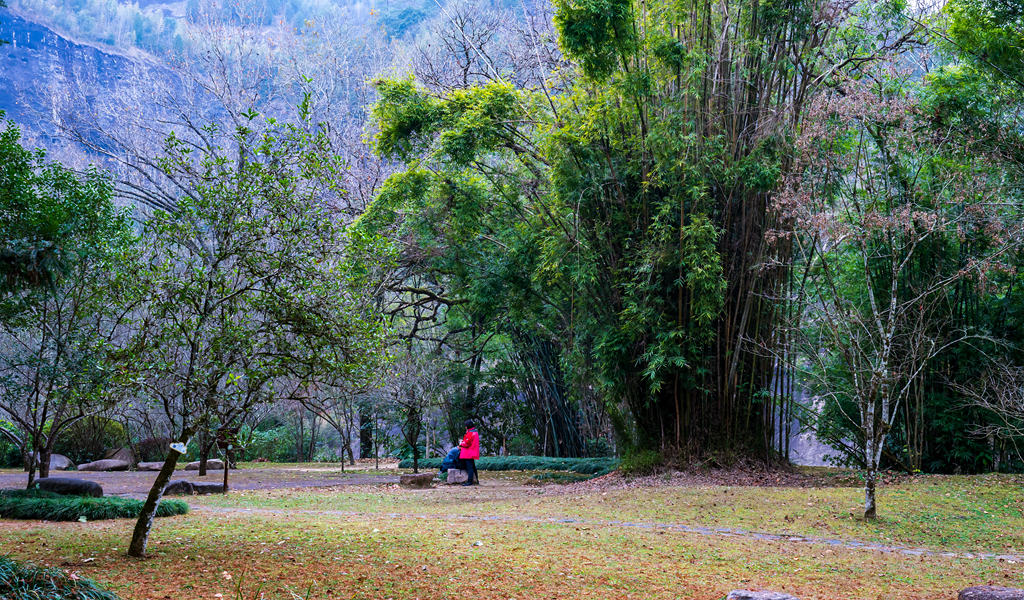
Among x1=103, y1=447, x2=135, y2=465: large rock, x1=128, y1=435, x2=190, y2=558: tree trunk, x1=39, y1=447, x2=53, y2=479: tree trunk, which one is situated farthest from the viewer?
x1=103, y1=447, x2=135, y2=465: large rock

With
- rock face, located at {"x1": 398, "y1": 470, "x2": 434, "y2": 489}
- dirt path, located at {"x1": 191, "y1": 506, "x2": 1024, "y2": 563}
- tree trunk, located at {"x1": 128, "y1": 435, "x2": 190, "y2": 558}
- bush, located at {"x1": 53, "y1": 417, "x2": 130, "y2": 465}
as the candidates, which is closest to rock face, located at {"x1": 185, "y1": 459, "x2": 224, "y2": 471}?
bush, located at {"x1": 53, "y1": 417, "x2": 130, "y2": 465}

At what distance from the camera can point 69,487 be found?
848cm

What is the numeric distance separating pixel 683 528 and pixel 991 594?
346 centimetres

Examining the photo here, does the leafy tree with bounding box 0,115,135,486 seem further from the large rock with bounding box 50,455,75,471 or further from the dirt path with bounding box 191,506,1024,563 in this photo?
the large rock with bounding box 50,455,75,471

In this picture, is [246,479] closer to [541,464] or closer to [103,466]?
[103,466]

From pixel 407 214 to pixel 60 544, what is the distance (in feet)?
31.1

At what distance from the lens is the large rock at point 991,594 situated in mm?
3613

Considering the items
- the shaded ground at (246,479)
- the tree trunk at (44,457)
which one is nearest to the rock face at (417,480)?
the shaded ground at (246,479)

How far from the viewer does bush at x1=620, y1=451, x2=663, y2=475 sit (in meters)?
11.2

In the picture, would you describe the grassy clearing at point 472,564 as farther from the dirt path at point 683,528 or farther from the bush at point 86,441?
the bush at point 86,441

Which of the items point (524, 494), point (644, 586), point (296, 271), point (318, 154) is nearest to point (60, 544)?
point (296, 271)

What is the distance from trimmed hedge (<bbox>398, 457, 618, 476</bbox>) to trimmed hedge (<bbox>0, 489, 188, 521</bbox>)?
27.2 feet

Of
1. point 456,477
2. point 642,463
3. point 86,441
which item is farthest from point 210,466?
point 642,463

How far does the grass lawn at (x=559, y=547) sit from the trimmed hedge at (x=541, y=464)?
4.60 meters
